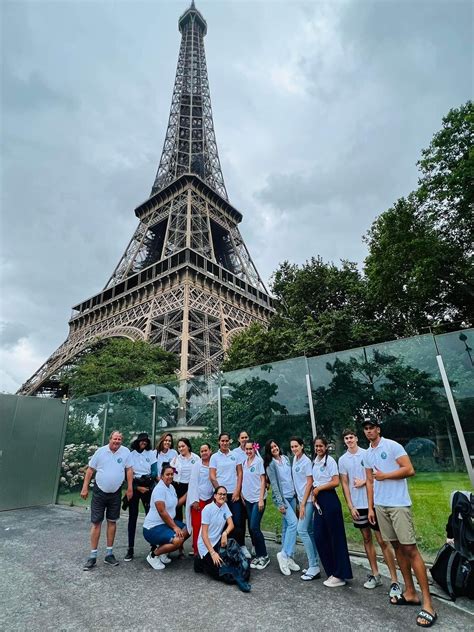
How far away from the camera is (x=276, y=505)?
14.7 ft

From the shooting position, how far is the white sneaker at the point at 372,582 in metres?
3.70

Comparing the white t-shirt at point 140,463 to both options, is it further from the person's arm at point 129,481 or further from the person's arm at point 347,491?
the person's arm at point 347,491

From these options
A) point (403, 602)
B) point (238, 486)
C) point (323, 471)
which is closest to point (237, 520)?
point (238, 486)

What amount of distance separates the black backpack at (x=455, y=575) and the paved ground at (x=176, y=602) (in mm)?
176

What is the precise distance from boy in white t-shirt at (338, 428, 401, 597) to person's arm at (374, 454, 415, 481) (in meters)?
0.43

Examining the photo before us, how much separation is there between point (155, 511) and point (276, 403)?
8.59 ft

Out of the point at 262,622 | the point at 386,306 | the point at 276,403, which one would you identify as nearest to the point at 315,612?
the point at 262,622

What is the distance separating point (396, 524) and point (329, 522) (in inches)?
33.8

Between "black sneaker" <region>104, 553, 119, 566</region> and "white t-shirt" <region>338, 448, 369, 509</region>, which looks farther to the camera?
"black sneaker" <region>104, 553, 119, 566</region>

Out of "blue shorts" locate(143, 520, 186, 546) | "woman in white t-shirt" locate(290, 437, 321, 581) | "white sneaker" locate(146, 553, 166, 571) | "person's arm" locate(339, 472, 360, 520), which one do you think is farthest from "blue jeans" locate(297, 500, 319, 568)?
"white sneaker" locate(146, 553, 166, 571)

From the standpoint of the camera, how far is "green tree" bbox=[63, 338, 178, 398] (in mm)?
17562

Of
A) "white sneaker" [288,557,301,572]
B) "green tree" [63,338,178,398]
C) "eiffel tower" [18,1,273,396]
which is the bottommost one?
"white sneaker" [288,557,301,572]

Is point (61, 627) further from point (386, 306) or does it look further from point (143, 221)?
point (143, 221)

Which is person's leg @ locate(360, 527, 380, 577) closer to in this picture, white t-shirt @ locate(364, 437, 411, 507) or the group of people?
the group of people
